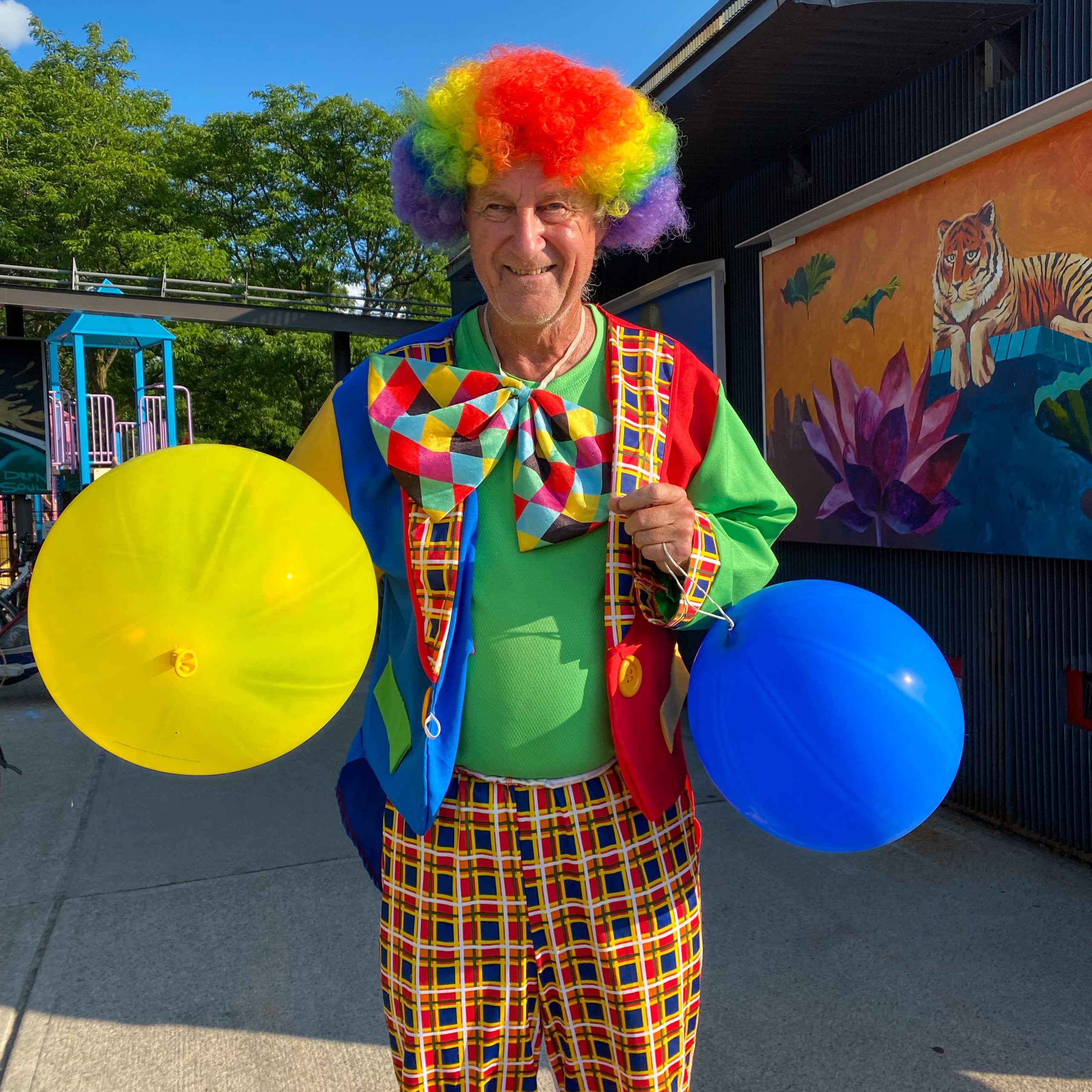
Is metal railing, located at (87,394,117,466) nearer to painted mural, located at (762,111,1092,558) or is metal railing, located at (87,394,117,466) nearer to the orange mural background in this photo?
the orange mural background

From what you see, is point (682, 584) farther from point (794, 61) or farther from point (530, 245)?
point (794, 61)

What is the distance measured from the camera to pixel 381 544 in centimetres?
132

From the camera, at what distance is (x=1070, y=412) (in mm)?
3105

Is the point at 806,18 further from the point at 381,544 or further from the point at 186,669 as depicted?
the point at 186,669

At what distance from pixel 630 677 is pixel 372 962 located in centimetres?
201

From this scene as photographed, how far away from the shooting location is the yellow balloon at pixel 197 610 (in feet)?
3.43

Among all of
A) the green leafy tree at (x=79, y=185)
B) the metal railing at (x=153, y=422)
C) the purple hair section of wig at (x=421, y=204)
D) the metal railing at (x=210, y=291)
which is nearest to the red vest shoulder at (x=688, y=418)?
the purple hair section of wig at (x=421, y=204)

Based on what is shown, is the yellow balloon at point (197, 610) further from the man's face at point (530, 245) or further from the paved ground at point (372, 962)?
the paved ground at point (372, 962)

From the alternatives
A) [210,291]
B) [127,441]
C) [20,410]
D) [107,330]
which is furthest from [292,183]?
[20,410]

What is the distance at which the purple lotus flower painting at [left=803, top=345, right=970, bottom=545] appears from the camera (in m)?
3.72

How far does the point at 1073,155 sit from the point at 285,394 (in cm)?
1862

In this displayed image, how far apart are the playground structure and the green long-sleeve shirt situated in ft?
32.0

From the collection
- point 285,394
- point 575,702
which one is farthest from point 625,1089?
point 285,394

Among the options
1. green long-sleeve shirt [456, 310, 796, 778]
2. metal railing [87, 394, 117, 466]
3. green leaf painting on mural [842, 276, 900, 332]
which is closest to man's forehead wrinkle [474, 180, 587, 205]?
green long-sleeve shirt [456, 310, 796, 778]
